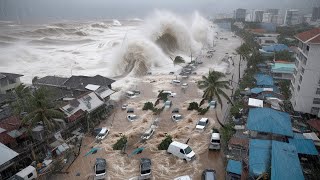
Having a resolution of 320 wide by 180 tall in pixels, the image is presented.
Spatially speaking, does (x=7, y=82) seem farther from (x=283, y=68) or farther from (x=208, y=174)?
(x=283, y=68)

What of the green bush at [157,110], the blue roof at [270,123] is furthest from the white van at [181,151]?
the green bush at [157,110]

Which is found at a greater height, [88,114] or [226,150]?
[88,114]

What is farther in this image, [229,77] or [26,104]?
[229,77]

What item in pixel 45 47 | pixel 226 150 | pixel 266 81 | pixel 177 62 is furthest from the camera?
pixel 45 47

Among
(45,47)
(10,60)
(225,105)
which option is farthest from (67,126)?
(45,47)

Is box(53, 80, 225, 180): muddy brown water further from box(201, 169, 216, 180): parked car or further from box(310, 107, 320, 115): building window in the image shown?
box(310, 107, 320, 115): building window

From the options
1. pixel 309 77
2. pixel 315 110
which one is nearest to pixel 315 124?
pixel 315 110

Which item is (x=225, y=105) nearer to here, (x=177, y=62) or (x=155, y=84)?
(x=155, y=84)

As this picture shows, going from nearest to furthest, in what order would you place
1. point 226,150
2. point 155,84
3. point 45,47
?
point 226,150
point 155,84
point 45,47

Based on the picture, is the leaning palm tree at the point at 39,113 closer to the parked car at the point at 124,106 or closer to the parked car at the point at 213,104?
the parked car at the point at 124,106
